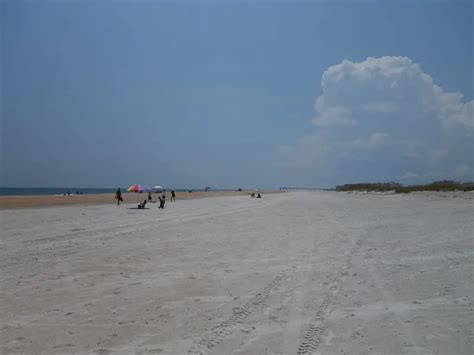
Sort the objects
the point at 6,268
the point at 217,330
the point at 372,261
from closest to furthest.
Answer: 1. the point at 217,330
2. the point at 6,268
3. the point at 372,261

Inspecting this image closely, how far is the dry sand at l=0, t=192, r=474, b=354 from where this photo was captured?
17.2ft

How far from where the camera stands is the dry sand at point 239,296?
5.23m

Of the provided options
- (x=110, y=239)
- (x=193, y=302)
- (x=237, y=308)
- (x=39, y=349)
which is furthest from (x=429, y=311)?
(x=110, y=239)

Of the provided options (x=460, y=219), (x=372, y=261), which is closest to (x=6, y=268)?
(x=372, y=261)

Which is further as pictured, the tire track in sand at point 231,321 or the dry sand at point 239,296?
the dry sand at point 239,296

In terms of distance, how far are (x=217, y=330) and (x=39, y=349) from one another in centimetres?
215

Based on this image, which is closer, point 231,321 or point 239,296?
point 231,321

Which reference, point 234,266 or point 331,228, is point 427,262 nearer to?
point 234,266

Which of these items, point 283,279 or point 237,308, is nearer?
point 237,308

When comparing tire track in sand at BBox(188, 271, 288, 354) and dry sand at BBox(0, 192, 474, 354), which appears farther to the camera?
dry sand at BBox(0, 192, 474, 354)

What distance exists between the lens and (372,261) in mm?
10188

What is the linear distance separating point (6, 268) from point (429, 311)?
867 centimetres

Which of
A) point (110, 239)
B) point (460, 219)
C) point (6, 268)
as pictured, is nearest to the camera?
point (6, 268)

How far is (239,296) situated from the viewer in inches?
286
